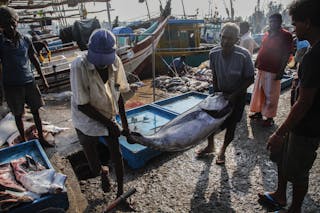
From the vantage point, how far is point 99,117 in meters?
2.33

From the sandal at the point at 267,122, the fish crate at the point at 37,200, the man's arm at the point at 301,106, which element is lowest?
the sandal at the point at 267,122

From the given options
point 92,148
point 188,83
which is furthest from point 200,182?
point 188,83

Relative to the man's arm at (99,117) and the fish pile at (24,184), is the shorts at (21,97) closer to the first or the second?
the fish pile at (24,184)

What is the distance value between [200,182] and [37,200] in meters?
1.95

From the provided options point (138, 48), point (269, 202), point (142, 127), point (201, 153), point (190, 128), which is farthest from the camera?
point (138, 48)

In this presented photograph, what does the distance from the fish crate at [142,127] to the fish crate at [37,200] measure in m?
1.06

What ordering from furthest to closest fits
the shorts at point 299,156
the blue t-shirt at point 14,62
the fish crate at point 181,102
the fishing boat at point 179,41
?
the fishing boat at point 179,41 → the fish crate at point 181,102 → the blue t-shirt at point 14,62 → the shorts at point 299,156

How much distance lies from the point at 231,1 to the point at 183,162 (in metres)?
31.6

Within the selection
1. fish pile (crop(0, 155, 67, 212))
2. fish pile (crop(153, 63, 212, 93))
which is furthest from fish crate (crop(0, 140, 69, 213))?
fish pile (crop(153, 63, 212, 93))

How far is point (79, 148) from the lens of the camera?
376 cm

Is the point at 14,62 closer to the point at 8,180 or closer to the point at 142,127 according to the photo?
the point at 8,180

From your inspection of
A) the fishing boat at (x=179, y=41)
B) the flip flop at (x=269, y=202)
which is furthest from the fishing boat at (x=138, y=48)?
the flip flop at (x=269, y=202)

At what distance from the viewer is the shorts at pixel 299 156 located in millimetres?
1975

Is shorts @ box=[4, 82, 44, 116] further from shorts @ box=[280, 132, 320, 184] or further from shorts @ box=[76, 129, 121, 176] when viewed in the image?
shorts @ box=[280, 132, 320, 184]
